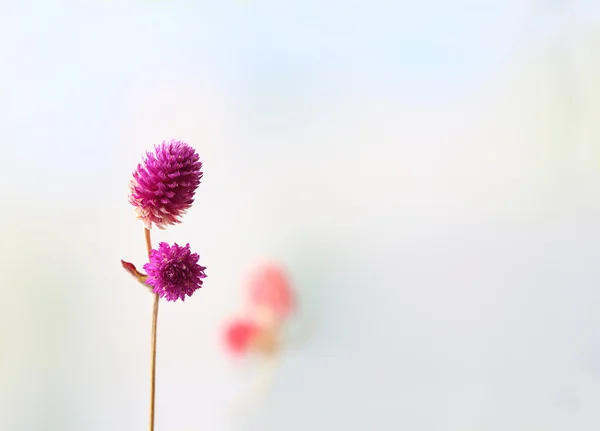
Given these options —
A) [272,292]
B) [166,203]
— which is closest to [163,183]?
[166,203]

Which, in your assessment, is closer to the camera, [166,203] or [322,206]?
[166,203]

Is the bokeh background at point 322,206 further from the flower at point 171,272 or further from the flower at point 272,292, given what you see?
the flower at point 171,272

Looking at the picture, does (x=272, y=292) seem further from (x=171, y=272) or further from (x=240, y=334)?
(x=171, y=272)

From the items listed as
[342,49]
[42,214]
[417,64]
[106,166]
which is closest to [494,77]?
[417,64]

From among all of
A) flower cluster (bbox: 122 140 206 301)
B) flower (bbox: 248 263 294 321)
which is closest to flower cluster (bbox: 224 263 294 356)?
flower (bbox: 248 263 294 321)

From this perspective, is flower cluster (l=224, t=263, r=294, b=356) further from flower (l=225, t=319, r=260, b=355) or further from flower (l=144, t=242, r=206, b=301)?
flower (l=144, t=242, r=206, b=301)

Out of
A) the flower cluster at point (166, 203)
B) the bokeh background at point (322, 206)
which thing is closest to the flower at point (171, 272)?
the flower cluster at point (166, 203)

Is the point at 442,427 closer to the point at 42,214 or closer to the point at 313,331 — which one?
the point at 313,331
